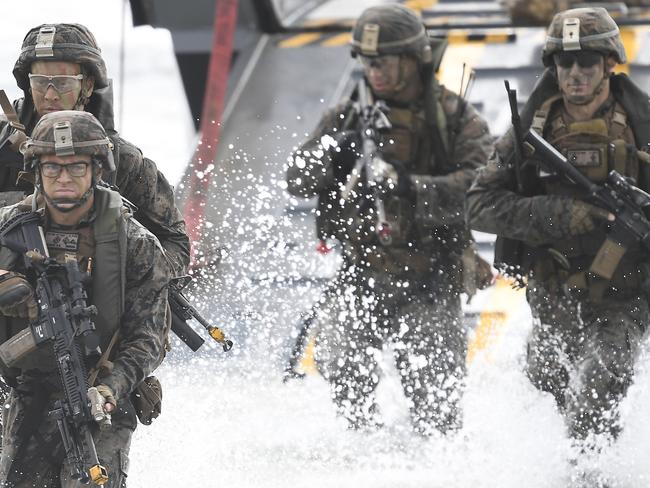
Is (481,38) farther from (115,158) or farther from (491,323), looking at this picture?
(115,158)

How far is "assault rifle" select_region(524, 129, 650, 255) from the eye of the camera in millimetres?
6898

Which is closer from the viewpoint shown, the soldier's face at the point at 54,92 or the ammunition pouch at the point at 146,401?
the ammunition pouch at the point at 146,401

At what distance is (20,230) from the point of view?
5691 mm

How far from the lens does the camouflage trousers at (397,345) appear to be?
307 inches

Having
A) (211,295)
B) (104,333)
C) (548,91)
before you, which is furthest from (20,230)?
(211,295)

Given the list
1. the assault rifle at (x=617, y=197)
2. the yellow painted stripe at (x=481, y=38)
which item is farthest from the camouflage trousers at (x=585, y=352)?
the yellow painted stripe at (x=481, y=38)

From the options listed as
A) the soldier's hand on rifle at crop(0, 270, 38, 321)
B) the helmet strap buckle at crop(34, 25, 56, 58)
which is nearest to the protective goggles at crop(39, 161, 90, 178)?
the soldier's hand on rifle at crop(0, 270, 38, 321)

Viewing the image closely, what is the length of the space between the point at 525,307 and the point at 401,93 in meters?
2.00

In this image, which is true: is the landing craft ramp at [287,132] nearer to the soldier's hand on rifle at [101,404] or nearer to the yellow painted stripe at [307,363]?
the yellow painted stripe at [307,363]

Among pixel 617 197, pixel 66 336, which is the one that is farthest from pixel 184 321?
pixel 617 197

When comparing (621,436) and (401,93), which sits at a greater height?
(401,93)

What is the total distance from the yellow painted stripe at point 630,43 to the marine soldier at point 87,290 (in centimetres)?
605

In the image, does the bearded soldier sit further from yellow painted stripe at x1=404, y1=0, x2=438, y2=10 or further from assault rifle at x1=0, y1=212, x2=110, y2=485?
yellow painted stripe at x1=404, y1=0, x2=438, y2=10

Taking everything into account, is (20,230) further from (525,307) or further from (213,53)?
(213,53)
